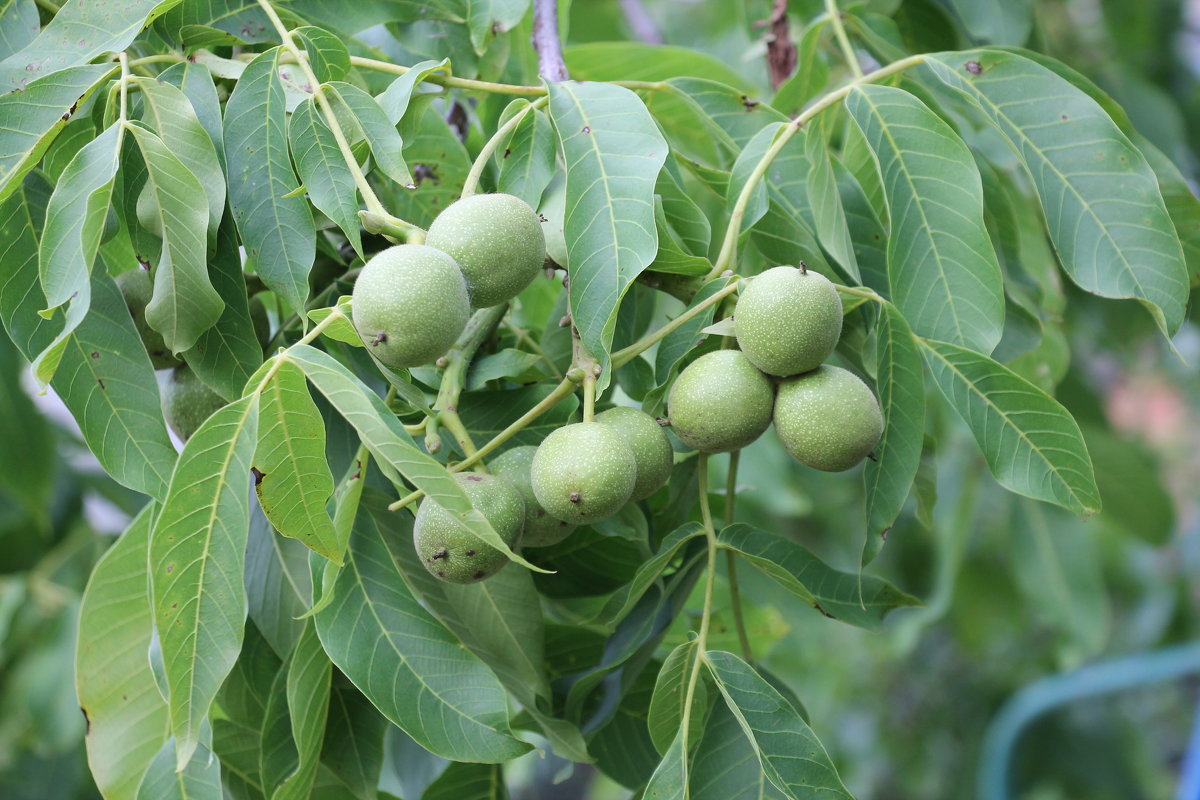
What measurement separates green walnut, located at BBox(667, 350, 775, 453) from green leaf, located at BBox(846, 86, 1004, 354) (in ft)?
0.51

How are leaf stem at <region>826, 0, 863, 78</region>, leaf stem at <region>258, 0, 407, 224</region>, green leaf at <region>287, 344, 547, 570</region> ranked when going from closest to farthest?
green leaf at <region>287, 344, 547, 570</region>, leaf stem at <region>258, 0, 407, 224</region>, leaf stem at <region>826, 0, 863, 78</region>

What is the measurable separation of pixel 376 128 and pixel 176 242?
0.51 feet

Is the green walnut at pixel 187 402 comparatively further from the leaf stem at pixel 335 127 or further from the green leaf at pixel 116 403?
the leaf stem at pixel 335 127

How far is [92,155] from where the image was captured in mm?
714

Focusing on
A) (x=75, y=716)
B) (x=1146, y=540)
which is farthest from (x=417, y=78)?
(x=1146, y=540)

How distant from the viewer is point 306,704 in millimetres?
763

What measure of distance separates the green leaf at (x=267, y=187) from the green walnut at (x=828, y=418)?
1.13ft

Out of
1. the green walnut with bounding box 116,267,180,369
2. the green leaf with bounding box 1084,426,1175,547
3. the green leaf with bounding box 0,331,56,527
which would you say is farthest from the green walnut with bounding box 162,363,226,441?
the green leaf with bounding box 1084,426,1175,547

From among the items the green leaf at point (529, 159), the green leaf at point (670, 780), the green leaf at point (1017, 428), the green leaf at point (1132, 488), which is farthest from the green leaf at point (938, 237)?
the green leaf at point (1132, 488)

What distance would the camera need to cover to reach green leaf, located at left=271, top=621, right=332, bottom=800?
2.48 feet

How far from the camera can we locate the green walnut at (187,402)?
0.84 meters

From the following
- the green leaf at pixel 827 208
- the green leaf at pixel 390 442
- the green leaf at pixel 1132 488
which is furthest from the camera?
the green leaf at pixel 1132 488

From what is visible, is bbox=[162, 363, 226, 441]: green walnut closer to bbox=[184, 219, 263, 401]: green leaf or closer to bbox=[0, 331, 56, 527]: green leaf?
bbox=[184, 219, 263, 401]: green leaf

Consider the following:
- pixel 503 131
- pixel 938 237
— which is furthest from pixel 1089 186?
pixel 503 131
